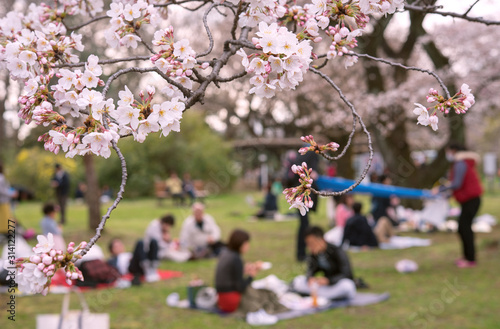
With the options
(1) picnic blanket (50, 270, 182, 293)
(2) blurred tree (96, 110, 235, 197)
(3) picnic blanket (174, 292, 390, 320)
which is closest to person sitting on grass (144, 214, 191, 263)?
(1) picnic blanket (50, 270, 182, 293)

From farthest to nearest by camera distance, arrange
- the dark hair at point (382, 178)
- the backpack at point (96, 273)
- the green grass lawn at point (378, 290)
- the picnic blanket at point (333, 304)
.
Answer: the dark hair at point (382, 178) → the backpack at point (96, 273) → the picnic blanket at point (333, 304) → the green grass lawn at point (378, 290)

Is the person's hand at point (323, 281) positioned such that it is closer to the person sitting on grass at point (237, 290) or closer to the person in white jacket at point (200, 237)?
the person sitting on grass at point (237, 290)

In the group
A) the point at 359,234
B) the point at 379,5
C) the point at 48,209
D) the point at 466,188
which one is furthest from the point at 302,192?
the point at 359,234

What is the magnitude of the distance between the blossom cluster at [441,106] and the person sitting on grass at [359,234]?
7317 millimetres

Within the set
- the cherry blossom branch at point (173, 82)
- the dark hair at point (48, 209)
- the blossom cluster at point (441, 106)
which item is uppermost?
the cherry blossom branch at point (173, 82)

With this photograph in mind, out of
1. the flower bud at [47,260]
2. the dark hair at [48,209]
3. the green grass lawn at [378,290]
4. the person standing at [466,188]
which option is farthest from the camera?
the dark hair at [48,209]

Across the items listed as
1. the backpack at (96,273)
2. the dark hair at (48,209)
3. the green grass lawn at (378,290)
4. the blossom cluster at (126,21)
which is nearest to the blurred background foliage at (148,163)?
the green grass lawn at (378,290)

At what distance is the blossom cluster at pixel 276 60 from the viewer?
150cm

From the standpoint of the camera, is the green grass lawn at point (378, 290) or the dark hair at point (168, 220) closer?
the green grass lawn at point (378, 290)

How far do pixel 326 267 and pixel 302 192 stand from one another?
15.4 ft

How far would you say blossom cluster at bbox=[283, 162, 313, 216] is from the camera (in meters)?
1.53

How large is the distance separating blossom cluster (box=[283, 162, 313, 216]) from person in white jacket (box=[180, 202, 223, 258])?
23.7 ft

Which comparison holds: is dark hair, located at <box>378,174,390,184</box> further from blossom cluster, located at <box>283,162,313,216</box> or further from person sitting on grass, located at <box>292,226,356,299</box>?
blossom cluster, located at <box>283,162,313,216</box>

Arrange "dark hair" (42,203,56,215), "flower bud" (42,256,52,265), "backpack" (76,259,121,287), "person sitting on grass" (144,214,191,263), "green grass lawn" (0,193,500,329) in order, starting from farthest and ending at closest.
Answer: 1. "person sitting on grass" (144,214,191,263)
2. "dark hair" (42,203,56,215)
3. "backpack" (76,259,121,287)
4. "green grass lawn" (0,193,500,329)
5. "flower bud" (42,256,52,265)
